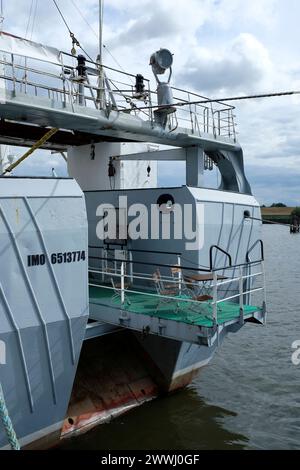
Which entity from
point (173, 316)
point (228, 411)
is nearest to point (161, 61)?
point (173, 316)

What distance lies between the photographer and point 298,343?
51.9 feet

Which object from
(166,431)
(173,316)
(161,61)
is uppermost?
(161,61)

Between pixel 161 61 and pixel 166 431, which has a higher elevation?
pixel 161 61

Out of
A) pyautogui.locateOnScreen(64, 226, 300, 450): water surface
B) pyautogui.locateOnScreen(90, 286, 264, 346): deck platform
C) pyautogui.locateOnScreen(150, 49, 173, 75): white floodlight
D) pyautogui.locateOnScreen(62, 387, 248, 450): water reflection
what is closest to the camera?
pyautogui.locateOnScreen(90, 286, 264, 346): deck platform

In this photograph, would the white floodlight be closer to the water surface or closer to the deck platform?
the deck platform

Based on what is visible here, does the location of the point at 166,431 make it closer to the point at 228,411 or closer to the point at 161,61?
the point at 228,411

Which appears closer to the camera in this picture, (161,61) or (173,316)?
(173,316)

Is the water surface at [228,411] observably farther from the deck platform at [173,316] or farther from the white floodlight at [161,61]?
the white floodlight at [161,61]

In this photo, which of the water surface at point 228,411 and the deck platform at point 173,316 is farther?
the water surface at point 228,411

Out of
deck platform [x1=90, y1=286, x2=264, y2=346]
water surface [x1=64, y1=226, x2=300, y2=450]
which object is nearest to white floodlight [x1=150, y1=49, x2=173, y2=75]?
deck platform [x1=90, y1=286, x2=264, y2=346]

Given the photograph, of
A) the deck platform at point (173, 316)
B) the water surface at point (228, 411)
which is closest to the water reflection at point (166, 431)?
the water surface at point (228, 411)

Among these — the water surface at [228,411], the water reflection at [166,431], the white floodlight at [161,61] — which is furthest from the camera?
the white floodlight at [161,61]

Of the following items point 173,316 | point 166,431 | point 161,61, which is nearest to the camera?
point 173,316
